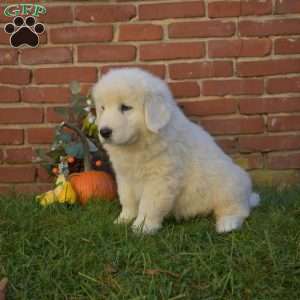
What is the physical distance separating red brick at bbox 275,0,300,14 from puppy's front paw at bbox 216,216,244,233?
178 cm

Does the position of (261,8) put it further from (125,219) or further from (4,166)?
(4,166)

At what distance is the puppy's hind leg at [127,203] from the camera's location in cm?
373

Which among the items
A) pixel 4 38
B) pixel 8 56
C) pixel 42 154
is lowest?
pixel 42 154

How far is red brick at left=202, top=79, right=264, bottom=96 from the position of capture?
451cm

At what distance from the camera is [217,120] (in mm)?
4570

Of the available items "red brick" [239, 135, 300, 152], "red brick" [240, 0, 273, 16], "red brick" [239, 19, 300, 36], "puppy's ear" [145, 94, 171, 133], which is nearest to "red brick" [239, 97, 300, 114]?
"red brick" [239, 135, 300, 152]

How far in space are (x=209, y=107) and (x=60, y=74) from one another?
4.09ft

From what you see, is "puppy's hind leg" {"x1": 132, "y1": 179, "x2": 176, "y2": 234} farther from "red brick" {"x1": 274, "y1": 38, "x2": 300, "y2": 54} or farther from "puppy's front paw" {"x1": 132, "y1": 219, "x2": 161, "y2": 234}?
"red brick" {"x1": 274, "y1": 38, "x2": 300, "y2": 54}

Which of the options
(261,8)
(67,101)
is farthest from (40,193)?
(261,8)

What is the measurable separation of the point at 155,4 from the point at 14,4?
1133 mm

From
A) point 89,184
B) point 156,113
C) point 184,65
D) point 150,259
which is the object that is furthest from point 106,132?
point 184,65

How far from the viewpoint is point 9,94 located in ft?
14.8

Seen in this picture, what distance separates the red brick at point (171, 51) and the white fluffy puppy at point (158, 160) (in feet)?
2.82

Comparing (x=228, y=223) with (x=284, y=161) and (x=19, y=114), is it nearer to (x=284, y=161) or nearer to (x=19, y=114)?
(x=284, y=161)
